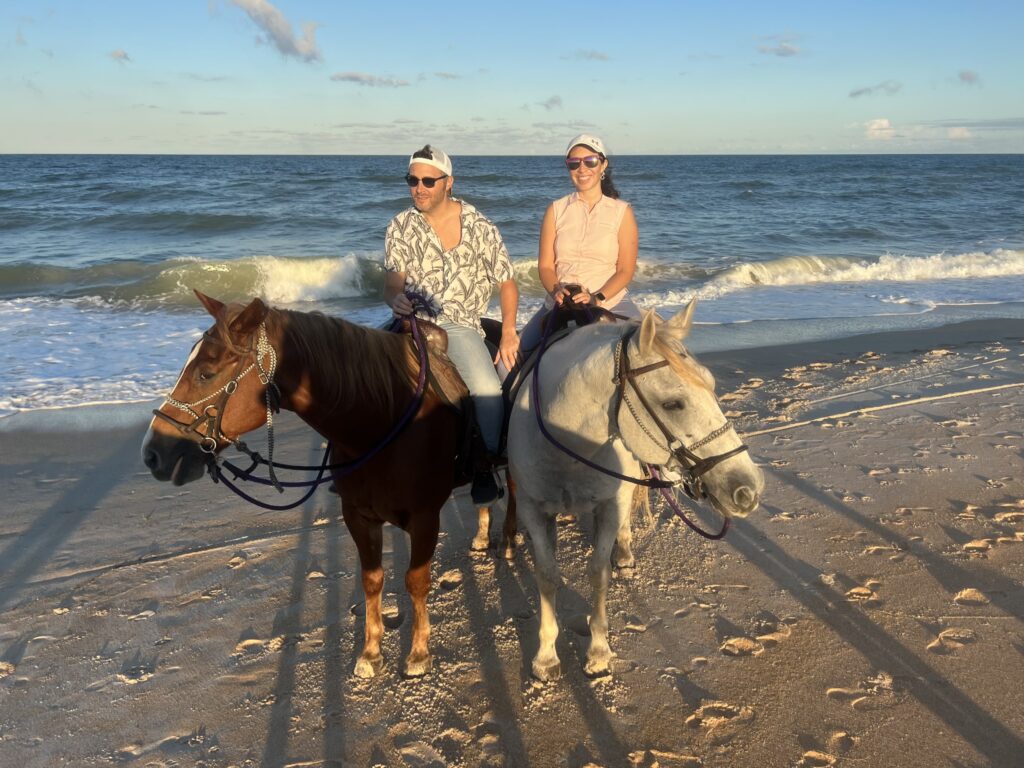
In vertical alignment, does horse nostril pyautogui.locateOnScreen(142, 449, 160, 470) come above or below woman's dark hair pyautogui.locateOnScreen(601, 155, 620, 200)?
below

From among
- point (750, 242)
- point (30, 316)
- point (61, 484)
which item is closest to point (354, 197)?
point (750, 242)

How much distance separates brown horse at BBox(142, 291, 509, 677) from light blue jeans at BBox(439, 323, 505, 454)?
18cm

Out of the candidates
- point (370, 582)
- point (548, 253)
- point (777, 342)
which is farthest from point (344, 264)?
point (370, 582)

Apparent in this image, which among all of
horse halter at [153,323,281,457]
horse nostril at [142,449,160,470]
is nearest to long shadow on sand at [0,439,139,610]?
horse nostril at [142,449,160,470]

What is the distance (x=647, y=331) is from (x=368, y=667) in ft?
7.02

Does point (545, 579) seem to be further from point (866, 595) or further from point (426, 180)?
point (426, 180)

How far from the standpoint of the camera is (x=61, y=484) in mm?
5164

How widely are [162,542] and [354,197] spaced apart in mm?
30310

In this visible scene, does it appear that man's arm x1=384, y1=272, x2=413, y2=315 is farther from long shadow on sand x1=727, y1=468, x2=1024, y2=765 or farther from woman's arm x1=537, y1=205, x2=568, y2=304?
long shadow on sand x1=727, y1=468, x2=1024, y2=765

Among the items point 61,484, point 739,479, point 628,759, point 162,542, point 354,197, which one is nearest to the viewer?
point 739,479

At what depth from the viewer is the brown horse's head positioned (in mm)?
2244

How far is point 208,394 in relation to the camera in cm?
225

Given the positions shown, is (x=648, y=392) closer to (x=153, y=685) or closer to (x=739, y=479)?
(x=739, y=479)

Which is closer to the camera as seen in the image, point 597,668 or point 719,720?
point 719,720
